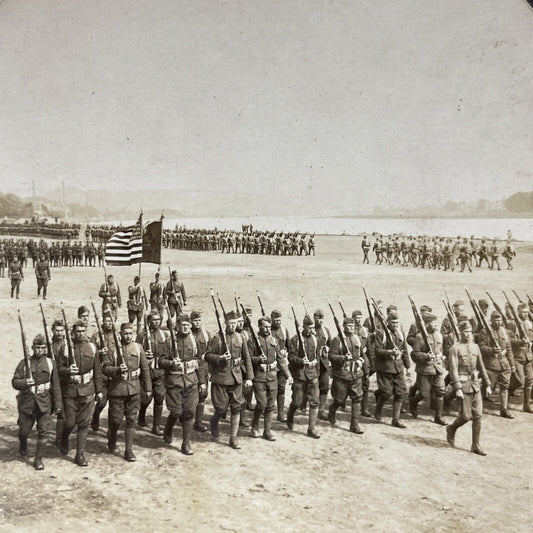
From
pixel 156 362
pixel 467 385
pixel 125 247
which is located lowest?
pixel 467 385

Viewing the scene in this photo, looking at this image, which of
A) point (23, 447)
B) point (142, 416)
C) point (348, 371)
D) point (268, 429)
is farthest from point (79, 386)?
point (348, 371)

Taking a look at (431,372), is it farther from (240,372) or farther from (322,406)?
(240,372)

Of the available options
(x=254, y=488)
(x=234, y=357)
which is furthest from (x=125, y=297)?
(x=254, y=488)

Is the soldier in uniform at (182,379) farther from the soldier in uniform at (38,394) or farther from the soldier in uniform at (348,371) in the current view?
the soldier in uniform at (348,371)

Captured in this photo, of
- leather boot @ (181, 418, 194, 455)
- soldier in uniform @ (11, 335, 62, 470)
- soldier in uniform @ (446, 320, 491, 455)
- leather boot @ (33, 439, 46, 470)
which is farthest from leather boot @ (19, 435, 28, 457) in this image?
soldier in uniform @ (446, 320, 491, 455)

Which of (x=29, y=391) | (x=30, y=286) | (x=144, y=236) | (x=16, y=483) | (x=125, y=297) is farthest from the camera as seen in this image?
(x=30, y=286)

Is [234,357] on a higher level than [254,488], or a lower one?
higher

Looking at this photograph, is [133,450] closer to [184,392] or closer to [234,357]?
[184,392]
